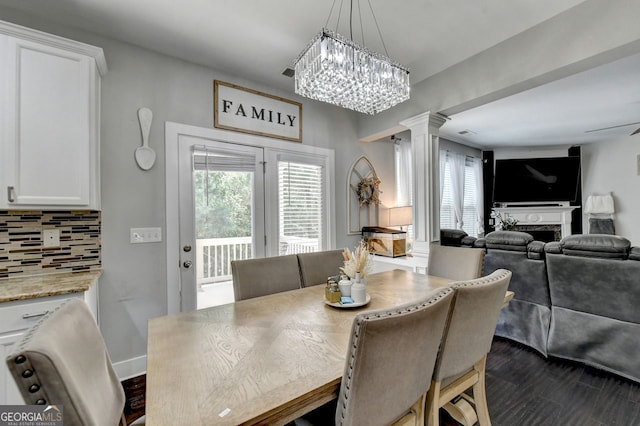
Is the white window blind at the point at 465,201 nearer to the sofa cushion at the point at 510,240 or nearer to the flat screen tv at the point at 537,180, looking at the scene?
the flat screen tv at the point at 537,180

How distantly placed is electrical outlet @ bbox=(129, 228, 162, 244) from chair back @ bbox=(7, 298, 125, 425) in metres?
1.41

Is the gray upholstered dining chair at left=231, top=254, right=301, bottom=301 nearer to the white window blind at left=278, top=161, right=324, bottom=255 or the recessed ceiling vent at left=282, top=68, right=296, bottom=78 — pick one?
the white window blind at left=278, top=161, right=324, bottom=255

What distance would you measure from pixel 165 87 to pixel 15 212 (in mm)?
1435

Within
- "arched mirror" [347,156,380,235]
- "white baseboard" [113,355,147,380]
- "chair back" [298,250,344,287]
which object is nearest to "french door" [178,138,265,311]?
"white baseboard" [113,355,147,380]

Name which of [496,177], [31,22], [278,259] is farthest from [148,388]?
[496,177]

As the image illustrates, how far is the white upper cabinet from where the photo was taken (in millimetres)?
1717

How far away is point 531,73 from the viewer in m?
2.11

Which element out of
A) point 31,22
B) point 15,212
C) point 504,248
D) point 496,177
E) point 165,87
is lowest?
point 504,248

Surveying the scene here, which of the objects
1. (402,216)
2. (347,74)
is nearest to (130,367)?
(347,74)

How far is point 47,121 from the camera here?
1824 mm

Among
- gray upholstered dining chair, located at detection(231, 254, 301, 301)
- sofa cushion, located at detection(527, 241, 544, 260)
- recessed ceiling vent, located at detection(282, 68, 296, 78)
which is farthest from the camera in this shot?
recessed ceiling vent, located at detection(282, 68, 296, 78)

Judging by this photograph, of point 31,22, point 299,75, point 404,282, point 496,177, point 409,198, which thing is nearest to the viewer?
point 299,75

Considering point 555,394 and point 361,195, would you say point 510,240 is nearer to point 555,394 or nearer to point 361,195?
point 555,394

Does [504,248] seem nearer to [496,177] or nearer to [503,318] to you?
[503,318]
